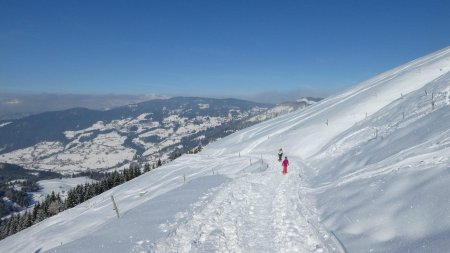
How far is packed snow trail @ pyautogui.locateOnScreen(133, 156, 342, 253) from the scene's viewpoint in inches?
480

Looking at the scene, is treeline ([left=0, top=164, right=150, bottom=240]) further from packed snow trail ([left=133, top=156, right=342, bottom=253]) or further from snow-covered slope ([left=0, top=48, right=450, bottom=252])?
packed snow trail ([left=133, top=156, right=342, bottom=253])

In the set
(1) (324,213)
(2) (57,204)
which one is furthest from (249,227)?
(2) (57,204)

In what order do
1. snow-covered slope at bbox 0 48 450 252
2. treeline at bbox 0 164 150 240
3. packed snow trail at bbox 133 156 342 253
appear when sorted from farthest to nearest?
1. treeline at bbox 0 164 150 240
2. packed snow trail at bbox 133 156 342 253
3. snow-covered slope at bbox 0 48 450 252

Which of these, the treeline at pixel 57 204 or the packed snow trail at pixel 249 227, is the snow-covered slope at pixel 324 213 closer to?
the packed snow trail at pixel 249 227

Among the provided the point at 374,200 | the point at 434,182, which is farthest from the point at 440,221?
the point at 374,200

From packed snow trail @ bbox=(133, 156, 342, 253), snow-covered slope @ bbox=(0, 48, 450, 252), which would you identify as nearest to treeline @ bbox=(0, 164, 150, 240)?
snow-covered slope @ bbox=(0, 48, 450, 252)

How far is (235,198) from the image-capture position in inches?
827

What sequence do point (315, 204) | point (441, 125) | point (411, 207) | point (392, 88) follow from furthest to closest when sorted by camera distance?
point (392, 88) → point (441, 125) → point (315, 204) → point (411, 207)

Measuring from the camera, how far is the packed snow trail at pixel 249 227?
12.2 m

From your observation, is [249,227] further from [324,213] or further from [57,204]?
[57,204]

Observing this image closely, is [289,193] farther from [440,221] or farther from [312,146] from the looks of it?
[312,146]

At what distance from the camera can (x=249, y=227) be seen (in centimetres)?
1453

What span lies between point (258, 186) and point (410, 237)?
50.0 feet

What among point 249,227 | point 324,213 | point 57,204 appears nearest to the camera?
point 249,227
